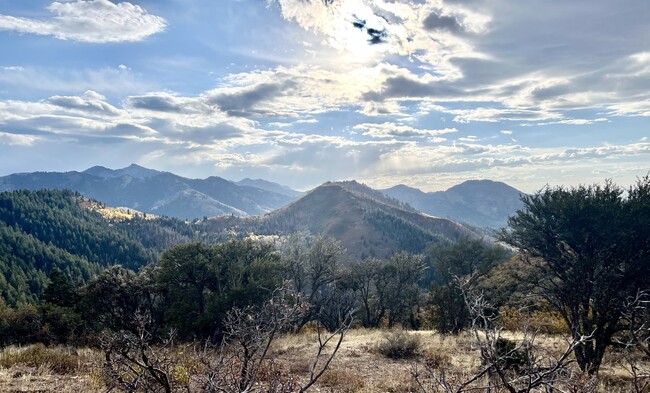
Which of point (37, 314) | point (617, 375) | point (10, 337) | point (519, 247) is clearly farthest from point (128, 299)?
point (617, 375)

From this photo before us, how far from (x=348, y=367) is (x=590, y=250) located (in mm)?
10209

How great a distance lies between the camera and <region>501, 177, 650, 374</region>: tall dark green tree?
13.2 m

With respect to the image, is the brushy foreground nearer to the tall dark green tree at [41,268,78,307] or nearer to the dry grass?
the dry grass

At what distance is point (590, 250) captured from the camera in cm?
1488

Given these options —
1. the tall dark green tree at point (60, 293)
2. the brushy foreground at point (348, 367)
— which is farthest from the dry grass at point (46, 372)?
the tall dark green tree at point (60, 293)

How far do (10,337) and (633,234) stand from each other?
31.1 meters

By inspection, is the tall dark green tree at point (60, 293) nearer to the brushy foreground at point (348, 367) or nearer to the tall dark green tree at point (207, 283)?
the tall dark green tree at point (207, 283)

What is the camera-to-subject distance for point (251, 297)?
93.2 ft

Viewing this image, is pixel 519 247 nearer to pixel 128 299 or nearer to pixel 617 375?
pixel 617 375

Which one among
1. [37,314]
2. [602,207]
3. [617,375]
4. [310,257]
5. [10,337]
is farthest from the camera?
[310,257]

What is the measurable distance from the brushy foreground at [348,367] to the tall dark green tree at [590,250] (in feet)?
5.42

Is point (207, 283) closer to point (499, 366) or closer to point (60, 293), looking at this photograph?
point (60, 293)

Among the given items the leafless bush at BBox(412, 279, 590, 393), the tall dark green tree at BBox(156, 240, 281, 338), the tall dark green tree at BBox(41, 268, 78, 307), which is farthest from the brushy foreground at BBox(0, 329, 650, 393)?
the tall dark green tree at BBox(41, 268, 78, 307)

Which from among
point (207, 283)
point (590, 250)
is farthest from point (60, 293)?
point (590, 250)
